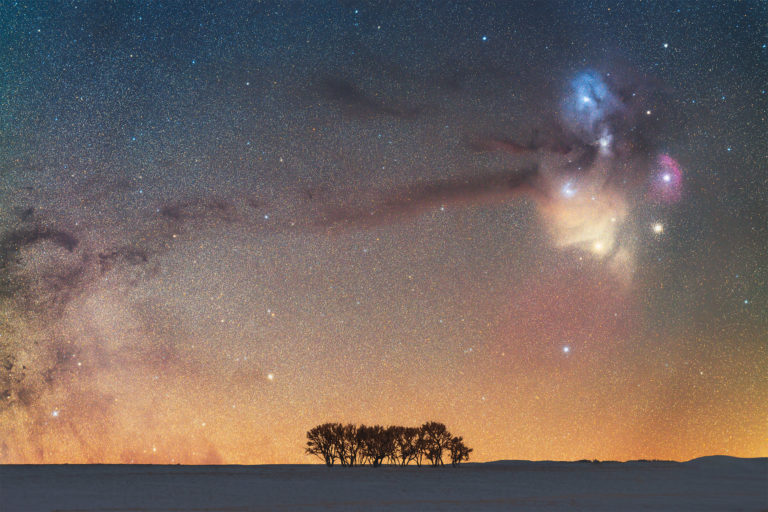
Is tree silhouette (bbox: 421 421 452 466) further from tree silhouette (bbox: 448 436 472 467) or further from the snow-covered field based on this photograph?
the snow-covered field

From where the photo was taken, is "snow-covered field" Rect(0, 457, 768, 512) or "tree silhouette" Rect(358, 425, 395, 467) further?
"tree silhouette" Rect(358, 425, 395, 467)

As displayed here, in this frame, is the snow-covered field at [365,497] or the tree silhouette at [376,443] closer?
the snow-covered field at [365,497]

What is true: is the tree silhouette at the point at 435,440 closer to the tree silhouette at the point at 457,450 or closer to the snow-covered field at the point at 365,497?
the tree silhouette at the point at 457,450

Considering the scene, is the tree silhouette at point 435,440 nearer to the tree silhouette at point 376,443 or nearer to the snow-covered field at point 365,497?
the tree silhouette at point 376,443

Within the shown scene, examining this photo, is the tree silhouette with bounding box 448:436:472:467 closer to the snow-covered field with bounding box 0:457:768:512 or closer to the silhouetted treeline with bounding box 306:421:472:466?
the silhouetted treeline with bounding box 306:421:472:466

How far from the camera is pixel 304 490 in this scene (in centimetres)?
3347

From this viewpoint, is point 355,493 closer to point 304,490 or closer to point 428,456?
point 304,490

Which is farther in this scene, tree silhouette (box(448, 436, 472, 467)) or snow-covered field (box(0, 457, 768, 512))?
tree silhouette (box(448, 436, 472, 467))

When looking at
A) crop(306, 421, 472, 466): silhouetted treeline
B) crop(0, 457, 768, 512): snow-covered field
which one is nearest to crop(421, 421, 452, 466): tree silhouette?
crop(306, 421, 472, 466): silhouetted treeline

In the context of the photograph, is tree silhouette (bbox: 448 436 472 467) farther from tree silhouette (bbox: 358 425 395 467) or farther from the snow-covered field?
the snow-covered field

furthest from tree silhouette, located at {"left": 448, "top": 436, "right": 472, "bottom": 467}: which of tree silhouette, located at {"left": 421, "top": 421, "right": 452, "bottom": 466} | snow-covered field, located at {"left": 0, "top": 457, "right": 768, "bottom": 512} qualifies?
snow-covered field, located at {"left": 0, "top": 457, "right": 768, "bottom": 512}

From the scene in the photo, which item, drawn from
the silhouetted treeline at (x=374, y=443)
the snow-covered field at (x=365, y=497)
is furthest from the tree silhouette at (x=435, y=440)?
the snow-covered field at (x=365, y=497)

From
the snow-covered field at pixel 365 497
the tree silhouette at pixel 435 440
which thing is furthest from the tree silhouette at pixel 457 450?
the snow-covered field at pixel 365 497

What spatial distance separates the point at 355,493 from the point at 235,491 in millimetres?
6253
